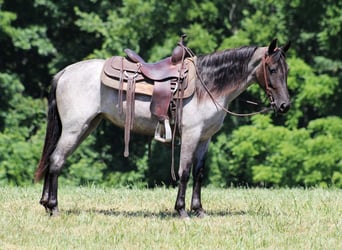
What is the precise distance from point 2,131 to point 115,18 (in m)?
4.74

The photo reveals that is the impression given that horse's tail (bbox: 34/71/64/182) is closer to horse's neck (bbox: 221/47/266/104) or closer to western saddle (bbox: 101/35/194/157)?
western saddle (bbox: 101/35/194/157)

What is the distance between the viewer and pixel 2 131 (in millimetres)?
23547

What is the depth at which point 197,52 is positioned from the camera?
23.2 m

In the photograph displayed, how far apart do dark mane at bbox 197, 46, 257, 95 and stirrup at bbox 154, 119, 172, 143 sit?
1.87 feet

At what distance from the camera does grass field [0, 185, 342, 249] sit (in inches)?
329

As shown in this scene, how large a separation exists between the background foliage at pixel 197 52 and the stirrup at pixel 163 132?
12160 millimetres

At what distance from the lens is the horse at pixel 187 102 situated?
32.5 feet

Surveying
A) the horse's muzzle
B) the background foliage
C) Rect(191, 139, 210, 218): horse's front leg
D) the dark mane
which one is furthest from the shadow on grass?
the background foliage

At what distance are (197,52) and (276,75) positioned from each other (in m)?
13.4

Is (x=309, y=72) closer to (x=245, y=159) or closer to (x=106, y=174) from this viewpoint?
(x=245, y=159)

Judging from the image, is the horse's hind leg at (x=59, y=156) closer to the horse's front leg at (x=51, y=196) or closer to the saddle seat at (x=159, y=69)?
the horse's front leg at (x=51, y=196)

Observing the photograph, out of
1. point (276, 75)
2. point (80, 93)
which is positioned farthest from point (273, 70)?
point (80, 93)

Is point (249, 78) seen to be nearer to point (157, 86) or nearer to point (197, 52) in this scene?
point (157, 86)

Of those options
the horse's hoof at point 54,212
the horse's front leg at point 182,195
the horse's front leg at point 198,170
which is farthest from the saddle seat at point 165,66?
the horse's hoof at point 54,212
